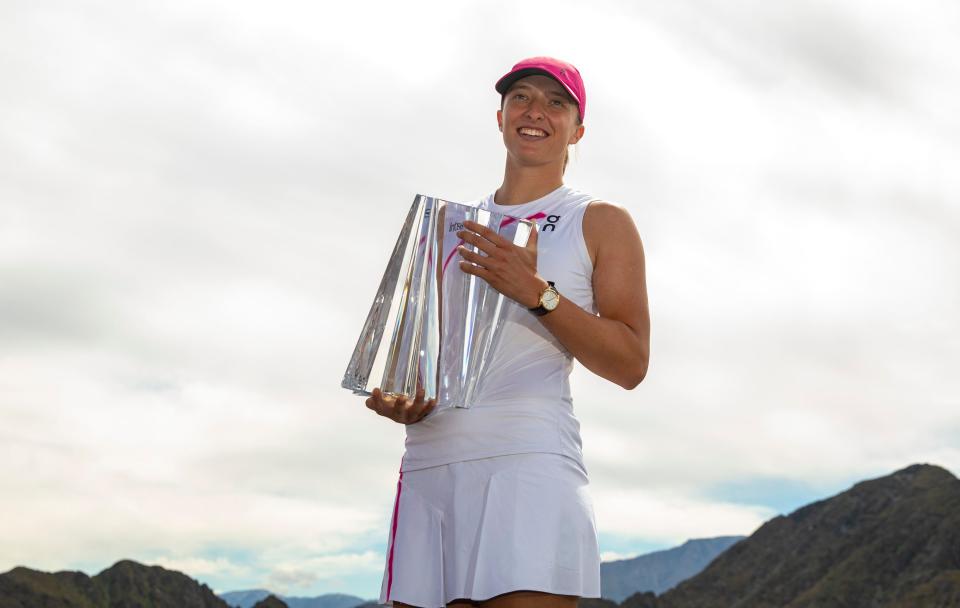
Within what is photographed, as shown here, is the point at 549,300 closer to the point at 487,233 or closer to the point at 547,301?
the point at 547,301

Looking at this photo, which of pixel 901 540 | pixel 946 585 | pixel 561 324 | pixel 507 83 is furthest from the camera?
pixel 901 540

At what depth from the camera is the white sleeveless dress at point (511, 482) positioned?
4.72m

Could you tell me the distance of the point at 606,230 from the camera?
5.10m

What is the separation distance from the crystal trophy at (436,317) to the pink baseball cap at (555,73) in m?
0.86

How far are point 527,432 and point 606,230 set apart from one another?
97 cm

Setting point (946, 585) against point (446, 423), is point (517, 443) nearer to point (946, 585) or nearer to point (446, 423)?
point (446, 423)

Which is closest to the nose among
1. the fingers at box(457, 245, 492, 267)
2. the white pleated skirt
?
the fingers at box(457, 245, 492, 267)

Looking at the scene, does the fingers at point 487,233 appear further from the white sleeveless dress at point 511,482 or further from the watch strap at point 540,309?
the white sleeveless dress at point 511,482

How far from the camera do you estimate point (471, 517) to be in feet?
15.9

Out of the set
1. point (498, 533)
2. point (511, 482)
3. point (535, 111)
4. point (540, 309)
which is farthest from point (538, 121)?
point (498, 533)

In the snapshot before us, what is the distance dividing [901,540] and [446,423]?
614 feet

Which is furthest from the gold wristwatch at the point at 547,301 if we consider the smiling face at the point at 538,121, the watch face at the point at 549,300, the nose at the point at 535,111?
the nose at the point at 535,111

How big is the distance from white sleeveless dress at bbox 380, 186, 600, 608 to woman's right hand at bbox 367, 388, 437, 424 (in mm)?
60

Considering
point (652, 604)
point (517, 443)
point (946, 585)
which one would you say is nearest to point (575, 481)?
point (517, 443)
